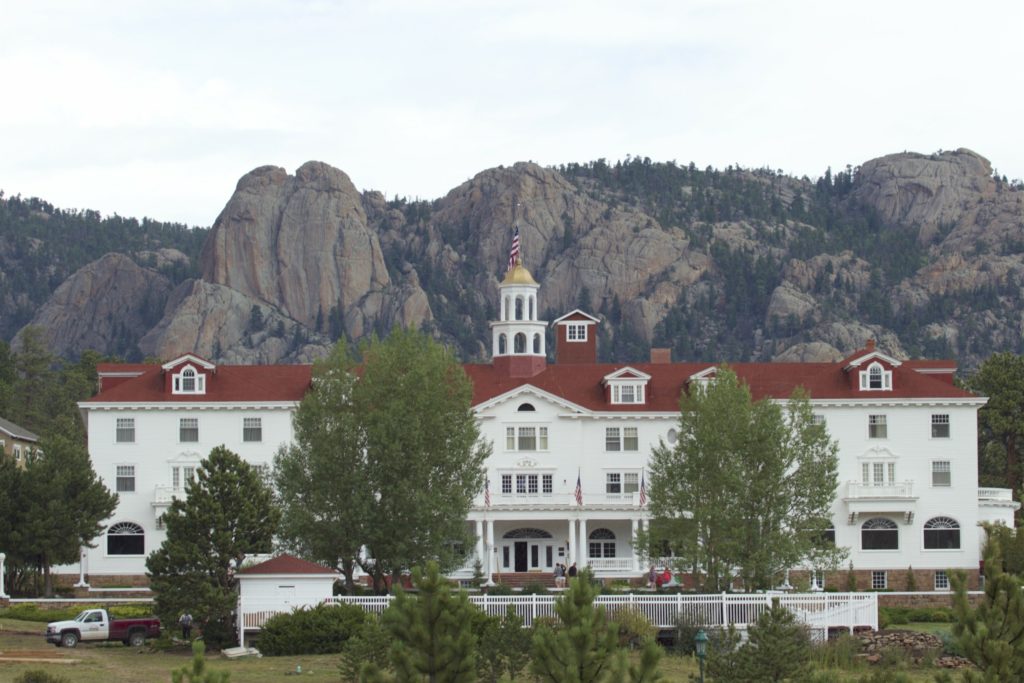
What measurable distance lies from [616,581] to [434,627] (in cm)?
4939

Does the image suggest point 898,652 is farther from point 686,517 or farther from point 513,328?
point 513,328

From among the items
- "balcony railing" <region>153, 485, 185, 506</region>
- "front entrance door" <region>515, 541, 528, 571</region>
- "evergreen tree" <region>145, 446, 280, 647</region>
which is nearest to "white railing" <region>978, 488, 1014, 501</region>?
"front entrance door" <region>515, 541, 528, 571</region>

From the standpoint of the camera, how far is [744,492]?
72750 mm

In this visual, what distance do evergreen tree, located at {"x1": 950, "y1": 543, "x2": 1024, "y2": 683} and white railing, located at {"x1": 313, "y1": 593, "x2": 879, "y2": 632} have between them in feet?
83.3

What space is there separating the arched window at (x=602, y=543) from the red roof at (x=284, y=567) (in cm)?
3301

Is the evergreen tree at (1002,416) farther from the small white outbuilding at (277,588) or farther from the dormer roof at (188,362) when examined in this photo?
the small white outbuilding at (277,588)

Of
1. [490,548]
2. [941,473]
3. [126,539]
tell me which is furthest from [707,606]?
[126,539]

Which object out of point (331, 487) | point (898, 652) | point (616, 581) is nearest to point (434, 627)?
point (898, 652)

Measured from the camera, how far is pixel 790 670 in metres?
44.6

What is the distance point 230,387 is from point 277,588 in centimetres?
3477

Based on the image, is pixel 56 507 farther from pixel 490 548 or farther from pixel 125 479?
pixel 490 548

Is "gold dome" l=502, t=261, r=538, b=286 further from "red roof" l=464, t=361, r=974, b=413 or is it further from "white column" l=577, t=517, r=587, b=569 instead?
"white column" l=577, t=517, r=587, b=569

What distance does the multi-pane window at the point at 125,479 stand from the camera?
306ft

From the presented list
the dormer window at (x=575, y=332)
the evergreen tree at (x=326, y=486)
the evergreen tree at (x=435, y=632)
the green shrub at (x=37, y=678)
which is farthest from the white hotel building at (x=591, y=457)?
the evergreen tree at (x=435, y=632)
